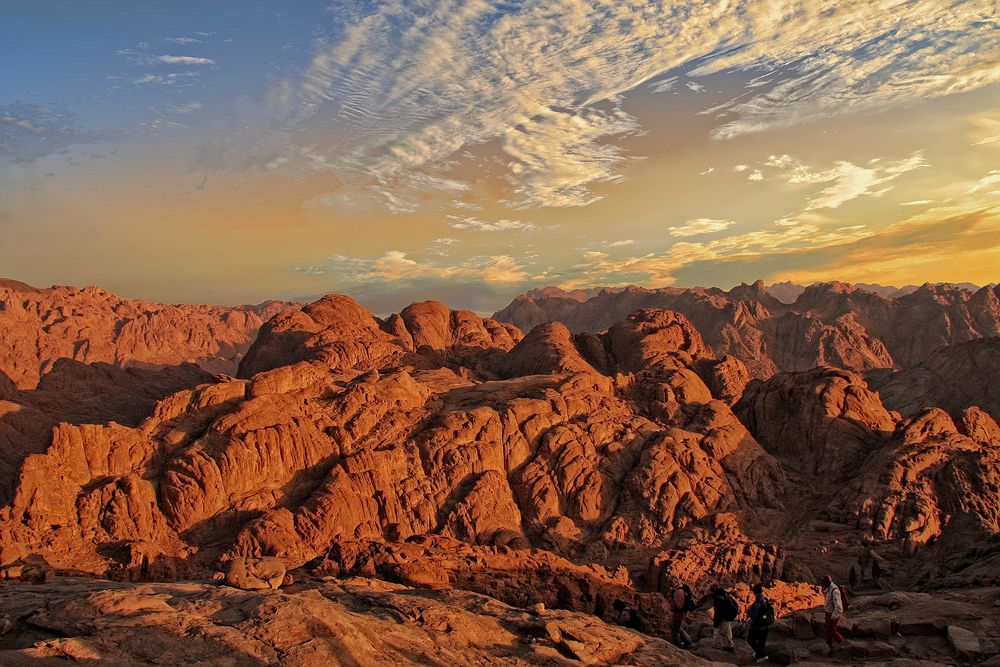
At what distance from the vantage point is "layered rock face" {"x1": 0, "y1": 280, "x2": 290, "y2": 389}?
236 feet

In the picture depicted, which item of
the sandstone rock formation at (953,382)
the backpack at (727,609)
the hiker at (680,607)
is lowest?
the hiker at (680,607)

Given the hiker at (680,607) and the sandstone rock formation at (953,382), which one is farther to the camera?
the sandstone rock formation at (953,382)

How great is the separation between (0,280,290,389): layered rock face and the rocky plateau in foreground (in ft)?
109

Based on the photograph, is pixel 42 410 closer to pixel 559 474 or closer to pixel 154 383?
pixel 154 383

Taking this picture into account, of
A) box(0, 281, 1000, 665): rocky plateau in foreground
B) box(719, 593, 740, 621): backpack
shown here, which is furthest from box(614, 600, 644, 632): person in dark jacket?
box(719, 593, 740, 621): backpack

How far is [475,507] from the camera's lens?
27.3m

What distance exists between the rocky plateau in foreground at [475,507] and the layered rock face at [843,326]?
32695mm

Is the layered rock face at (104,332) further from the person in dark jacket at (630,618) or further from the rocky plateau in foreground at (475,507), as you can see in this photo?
the person in dark jacket at (630,618)

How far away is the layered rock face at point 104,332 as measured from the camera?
7206 cm

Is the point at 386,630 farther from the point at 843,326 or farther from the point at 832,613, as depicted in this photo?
the point at 843,326

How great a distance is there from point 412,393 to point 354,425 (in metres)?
3.76

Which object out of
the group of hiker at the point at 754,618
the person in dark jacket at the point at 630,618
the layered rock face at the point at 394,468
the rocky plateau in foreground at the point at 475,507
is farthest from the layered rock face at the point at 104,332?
the group of hiker at the point at 754,618

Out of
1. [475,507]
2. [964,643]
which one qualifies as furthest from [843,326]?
[964,643]

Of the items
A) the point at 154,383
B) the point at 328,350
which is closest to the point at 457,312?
the point at 328,350
